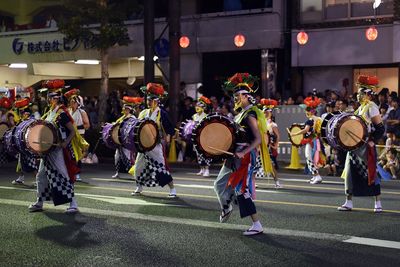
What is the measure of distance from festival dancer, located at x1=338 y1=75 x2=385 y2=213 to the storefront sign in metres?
19.3

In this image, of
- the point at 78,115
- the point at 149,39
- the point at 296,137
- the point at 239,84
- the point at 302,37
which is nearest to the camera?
the point at 239,84

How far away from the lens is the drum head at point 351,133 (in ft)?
28.8

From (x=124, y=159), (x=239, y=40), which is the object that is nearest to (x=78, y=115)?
(x=124, y=159)

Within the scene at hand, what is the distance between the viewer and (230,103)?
18578 millimetres

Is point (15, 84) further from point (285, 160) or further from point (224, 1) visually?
point (285, 160)

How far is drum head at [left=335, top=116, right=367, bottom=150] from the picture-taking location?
28.8 ft

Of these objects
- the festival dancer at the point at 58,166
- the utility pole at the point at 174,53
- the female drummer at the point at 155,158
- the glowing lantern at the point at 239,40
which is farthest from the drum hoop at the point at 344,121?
the glowing lantern at the point at 239,40

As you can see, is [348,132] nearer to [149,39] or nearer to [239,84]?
[239,84]

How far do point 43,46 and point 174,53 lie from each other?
34.7 ft

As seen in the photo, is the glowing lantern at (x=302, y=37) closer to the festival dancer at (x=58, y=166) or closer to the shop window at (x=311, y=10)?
the shop window at (x=311, y=10)

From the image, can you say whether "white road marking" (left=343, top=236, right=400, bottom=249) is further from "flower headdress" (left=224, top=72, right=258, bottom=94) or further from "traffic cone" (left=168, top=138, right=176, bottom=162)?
"traffic cone" (left=168, top=138, right=176, bottom=162)

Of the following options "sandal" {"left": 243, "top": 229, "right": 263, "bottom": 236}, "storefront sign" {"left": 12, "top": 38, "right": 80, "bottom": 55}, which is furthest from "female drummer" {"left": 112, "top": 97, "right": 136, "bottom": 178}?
"storefront sign" {"left": 12, "top": 38, "right": 80, "bottom": 55}

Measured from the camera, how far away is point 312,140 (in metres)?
13.5

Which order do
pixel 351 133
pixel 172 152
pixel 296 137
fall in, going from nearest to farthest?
pixel 351 133
pixel 296 137
pixel 172 152
